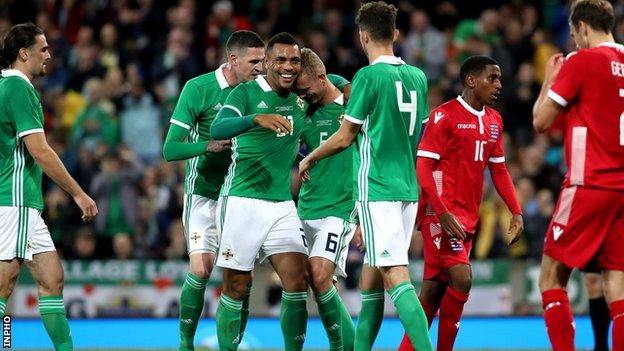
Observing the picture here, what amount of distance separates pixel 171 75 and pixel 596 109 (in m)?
10.4

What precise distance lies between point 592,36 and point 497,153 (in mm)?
1675

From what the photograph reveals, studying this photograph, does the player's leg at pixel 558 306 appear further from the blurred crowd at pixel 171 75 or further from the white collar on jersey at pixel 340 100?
the blurred crowd at pixel 171 75

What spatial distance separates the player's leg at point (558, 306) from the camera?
7.34m

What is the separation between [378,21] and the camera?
25.9 feet

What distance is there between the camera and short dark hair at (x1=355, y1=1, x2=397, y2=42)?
7855mm

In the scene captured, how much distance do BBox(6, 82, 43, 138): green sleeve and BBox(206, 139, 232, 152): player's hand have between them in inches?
49.8

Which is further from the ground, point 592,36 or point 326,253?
point 592,36

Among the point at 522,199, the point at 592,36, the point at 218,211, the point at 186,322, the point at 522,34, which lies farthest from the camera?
the point at 522,34

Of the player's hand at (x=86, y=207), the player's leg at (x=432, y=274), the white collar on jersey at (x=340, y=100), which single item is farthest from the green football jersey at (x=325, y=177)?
the player's hand at (x=86, y=207)

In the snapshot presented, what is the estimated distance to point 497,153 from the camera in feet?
29.0

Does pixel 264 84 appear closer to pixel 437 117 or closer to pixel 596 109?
pixel 437 117

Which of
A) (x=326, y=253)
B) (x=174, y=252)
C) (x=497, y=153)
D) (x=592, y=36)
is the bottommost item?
(x=174, y=252)

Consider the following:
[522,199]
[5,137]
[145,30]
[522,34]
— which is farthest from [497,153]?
[145,30]

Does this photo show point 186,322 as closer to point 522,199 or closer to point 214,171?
point 214,171
